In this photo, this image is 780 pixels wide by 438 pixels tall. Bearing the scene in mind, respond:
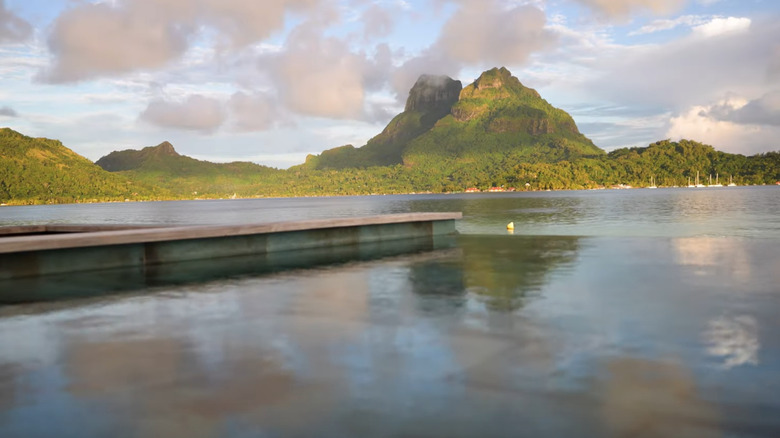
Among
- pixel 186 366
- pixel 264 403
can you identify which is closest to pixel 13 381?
pixel 186 366

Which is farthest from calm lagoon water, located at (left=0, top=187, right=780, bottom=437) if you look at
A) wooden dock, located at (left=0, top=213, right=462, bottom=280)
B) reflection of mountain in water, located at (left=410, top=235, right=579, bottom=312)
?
wooden dock, located at (left=0, top=213, right=462, bottom=280)

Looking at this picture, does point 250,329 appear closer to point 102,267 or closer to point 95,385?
point 95,385

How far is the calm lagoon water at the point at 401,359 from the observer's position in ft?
12.4

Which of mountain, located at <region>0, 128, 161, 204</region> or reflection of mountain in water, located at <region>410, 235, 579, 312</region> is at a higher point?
mountain, located at <region>0, 128, 161, 204</region>

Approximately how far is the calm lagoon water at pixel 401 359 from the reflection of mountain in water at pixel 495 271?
0.32 feet

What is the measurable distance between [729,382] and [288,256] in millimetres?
11303

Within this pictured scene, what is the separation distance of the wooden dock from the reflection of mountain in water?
120 inches

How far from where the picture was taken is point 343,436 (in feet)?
11.6

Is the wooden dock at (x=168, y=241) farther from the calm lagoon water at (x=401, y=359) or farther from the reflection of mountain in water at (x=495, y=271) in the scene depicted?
the reflection of mountain in water at (x=495, y=271)

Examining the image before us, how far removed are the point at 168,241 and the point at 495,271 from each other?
7.42 meters

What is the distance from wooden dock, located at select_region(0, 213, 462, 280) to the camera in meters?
11.0

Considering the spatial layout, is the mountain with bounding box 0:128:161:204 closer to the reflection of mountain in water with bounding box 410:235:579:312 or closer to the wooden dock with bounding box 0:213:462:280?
the wooden dock with bounding box 0:213:462:280

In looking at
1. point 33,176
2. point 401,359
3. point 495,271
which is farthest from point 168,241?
point 33,176

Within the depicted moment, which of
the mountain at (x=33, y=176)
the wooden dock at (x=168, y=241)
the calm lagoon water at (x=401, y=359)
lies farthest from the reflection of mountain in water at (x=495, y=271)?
the mountain at (x=33, y=176)
